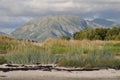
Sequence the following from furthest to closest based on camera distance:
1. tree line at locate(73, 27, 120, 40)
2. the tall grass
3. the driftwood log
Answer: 1. tree line at locate(73, 27, 120, 40)
2. the tall grass
3. the driftwood log

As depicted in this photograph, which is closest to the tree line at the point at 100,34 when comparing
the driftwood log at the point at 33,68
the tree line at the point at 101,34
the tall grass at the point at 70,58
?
the tree line at the point at 101,34

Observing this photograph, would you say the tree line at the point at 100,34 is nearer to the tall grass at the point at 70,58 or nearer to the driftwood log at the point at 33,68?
the tall grass at the point at 70,58

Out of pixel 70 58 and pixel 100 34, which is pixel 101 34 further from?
pixel 70 58

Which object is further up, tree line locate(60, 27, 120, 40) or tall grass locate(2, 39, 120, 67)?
Answer: tall grass locate(2, 39, 120, 67)

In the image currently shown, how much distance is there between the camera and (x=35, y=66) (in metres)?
26.1

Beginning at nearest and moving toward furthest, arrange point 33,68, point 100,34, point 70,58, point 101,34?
1. point 33,68
2. point 70,58
3. point 100,34
4. point 101,34

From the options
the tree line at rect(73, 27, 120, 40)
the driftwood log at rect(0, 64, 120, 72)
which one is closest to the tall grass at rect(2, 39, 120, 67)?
the driftwood log at rect(0, 64, 120, 72)

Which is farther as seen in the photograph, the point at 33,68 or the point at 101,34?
the point at 101,34

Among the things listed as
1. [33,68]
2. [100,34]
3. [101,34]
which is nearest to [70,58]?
[33,68]

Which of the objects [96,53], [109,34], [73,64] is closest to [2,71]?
[73,64]

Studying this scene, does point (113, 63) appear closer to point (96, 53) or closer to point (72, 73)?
point (96, 53)

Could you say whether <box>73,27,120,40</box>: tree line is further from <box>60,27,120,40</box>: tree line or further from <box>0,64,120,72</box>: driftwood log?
<box>0,64,120,72</box>: driftwood log

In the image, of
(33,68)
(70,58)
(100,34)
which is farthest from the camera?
(100,34)

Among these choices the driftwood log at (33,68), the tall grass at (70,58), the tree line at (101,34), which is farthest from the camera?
the tree line at (101,34)
